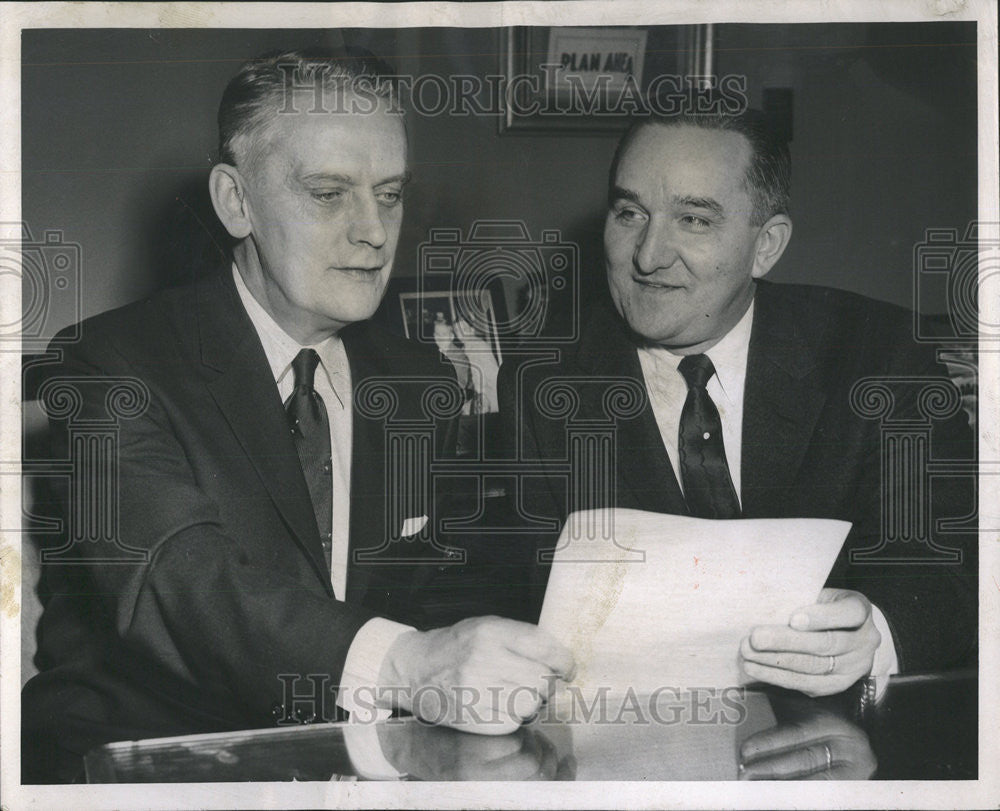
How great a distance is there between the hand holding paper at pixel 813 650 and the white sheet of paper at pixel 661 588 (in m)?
0.03

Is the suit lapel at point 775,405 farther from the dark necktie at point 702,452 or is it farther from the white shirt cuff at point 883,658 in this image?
the white shirt cuff at point 883,658

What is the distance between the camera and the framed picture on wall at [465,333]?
1.72 meters

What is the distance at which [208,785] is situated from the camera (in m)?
1.71

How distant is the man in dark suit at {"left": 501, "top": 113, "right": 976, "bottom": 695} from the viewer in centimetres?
170

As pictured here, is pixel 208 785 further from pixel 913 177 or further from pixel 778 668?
pixel 913 177

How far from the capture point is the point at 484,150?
1735 mm

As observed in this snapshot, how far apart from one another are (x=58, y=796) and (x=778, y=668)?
4.33 ft

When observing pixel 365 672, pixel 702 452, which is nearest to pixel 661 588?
pixel 702 452

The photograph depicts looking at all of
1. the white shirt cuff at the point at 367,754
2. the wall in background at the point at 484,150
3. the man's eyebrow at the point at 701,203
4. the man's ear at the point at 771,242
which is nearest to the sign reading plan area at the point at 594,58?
the wall in background at the point at 484,150

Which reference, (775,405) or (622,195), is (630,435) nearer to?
(775,405)

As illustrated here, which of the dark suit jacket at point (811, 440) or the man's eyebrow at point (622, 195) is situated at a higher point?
the man's eyebrow at point (622, 195)

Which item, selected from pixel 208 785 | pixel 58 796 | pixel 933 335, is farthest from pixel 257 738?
pixel 933 335

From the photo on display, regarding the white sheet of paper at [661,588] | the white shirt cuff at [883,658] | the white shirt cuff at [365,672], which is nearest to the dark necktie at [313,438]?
the white shirt cuff at [365,672]

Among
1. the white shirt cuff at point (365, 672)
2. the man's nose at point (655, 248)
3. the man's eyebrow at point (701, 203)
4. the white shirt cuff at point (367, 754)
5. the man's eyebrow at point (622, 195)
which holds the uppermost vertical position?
the man's eyebrow at point (622, 195)
